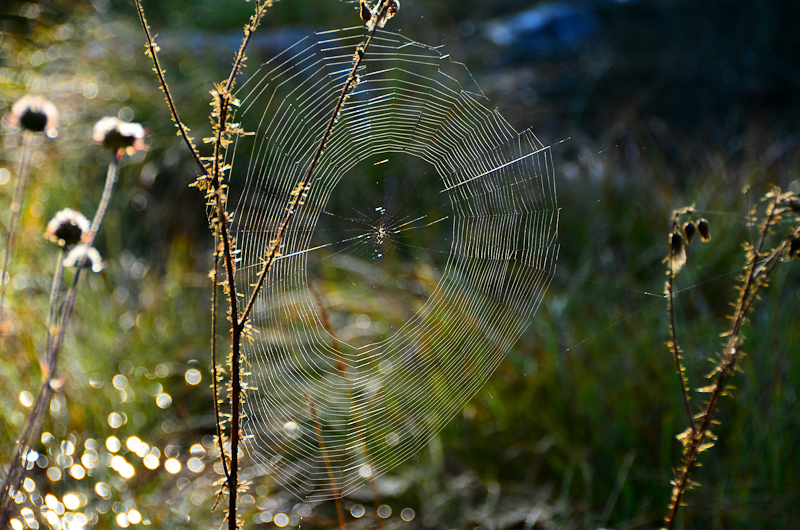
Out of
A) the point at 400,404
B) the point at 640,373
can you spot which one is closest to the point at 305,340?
the point at 400,404

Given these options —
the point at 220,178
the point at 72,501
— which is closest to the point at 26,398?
the point at 72,501

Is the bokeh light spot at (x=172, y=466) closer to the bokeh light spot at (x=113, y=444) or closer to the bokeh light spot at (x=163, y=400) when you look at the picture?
the bokeh light spot at (x=113, y=444)

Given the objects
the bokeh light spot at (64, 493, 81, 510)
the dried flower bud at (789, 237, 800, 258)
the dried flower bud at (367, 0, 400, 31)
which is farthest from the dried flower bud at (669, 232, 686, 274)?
the bokeh light spot at (64, 493, 81, 510)

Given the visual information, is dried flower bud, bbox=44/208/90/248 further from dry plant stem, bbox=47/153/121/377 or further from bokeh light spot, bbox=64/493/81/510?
bokeh light spot, bbox=64/493/81/510

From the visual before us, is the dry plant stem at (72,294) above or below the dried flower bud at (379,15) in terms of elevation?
below

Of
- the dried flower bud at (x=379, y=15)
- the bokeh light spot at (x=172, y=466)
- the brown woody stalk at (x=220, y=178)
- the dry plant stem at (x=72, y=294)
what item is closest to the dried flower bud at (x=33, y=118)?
the dry plant stem at (x=72, y=294)

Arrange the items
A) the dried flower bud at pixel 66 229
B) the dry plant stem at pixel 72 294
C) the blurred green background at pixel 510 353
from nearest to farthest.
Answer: the dry plant stem at pixel 72 294, the dried flower bud at pixel 66 229, the blurred green background at pixel 510 353

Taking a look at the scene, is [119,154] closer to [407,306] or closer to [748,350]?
[407,306]
